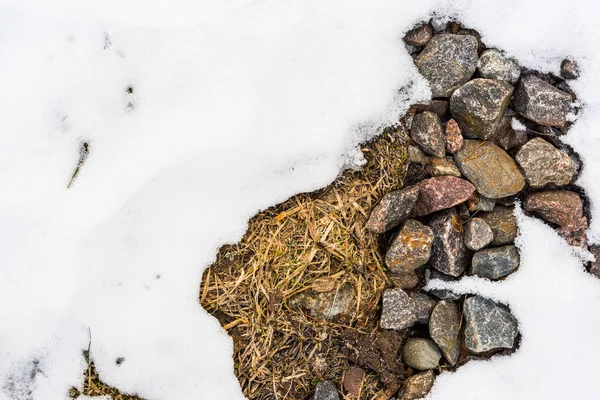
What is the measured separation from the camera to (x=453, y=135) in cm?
298

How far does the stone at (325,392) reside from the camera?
2957 millimetres

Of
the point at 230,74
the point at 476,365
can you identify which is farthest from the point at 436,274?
the point at 230,74

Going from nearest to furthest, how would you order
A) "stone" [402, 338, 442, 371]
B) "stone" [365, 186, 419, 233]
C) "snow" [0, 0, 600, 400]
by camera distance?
1. "snow" [0, 0, 600, 400]
2. "stone" [365, 186, 419, 233]
3. "stone" [402, 338, 442, 371]

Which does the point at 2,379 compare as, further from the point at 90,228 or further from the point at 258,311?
the point at 258,311

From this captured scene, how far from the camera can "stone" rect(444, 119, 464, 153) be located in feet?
9.76

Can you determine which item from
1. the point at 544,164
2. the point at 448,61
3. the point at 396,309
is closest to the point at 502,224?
the point at 544,164

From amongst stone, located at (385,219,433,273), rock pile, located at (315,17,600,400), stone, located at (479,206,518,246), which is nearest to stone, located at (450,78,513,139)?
rock pile, located at (315,17,600,400)

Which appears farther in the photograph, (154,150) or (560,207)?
(560,207)

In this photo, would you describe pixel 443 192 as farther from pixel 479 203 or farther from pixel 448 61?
pixel 448 61

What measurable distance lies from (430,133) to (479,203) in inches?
21.5

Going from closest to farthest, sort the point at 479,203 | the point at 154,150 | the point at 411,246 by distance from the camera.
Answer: the point at 154,150, the point at 411,246, the point at 479,203

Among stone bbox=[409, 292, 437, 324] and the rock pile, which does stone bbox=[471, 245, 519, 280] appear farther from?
stone bbox=[409, 292, 437, 324]

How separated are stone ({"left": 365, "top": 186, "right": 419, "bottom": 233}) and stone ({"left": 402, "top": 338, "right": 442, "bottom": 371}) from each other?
750 mm

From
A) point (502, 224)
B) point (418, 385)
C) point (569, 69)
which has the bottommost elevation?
point (418, 385)
